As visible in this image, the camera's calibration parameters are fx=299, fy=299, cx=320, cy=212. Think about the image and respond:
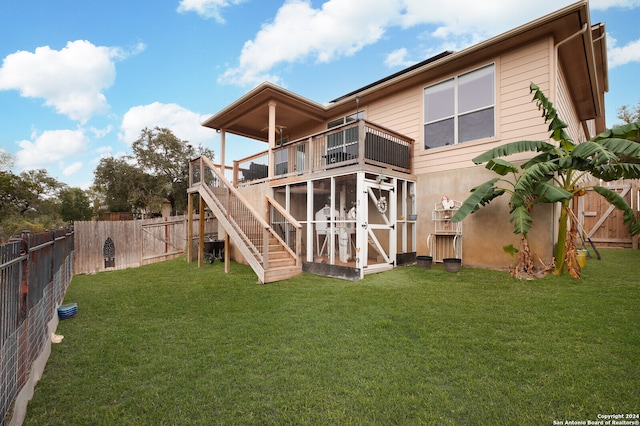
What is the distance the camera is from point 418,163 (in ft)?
28.5

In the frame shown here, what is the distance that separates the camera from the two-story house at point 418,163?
6.91 metres

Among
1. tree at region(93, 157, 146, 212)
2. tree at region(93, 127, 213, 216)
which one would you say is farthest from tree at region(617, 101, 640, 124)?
tree at region(93, 157, 146, 212)

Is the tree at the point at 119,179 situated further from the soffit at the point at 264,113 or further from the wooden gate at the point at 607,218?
the wooden gate at the point at 607,218

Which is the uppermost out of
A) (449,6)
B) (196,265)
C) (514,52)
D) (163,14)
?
(163,14)

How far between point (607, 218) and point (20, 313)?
15735mm

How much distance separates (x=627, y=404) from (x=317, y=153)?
752 cm

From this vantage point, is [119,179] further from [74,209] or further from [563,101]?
[563,101]

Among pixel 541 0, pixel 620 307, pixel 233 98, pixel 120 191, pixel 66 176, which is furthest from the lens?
pixel 66 176

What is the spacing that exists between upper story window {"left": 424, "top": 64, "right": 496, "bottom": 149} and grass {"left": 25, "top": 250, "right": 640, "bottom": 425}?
4091mm

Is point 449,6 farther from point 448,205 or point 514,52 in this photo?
point 448,205

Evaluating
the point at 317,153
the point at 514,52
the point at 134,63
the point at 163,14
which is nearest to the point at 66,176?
the point at 134,63

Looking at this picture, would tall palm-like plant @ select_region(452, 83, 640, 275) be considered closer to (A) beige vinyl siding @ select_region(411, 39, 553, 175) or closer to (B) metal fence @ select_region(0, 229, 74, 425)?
(A) beige vinyl siding @ select_region(411, 39, 553, 175)

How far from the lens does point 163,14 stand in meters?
10.3

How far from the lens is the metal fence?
2100 mm
